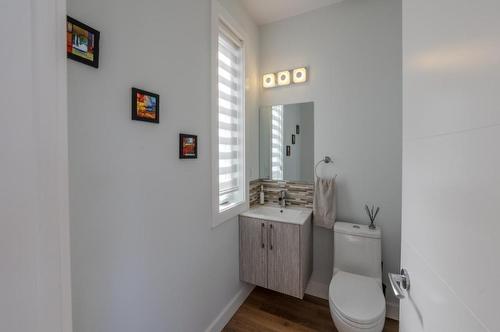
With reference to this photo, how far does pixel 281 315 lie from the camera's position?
1858 mm

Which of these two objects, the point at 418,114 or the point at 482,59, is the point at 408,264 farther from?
the point at 482,59

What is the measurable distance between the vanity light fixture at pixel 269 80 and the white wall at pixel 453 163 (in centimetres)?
166

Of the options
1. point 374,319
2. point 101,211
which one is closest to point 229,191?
point 101,211

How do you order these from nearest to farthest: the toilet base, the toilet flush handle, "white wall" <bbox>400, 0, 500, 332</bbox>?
"white wall" <bbox>400, 0, 500, 332</bbox> → the toilet flush handle → the toilet base

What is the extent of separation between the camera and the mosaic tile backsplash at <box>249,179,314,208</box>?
2264 mm

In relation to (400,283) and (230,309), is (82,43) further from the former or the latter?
(230,309)

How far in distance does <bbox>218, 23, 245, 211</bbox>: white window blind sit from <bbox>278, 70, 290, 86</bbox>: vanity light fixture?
0.47 meters

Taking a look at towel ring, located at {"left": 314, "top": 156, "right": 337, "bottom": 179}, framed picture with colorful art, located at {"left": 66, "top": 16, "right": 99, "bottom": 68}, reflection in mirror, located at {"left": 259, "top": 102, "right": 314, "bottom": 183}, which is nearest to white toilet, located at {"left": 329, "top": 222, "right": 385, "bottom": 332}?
towel ring, located at {"left": 314, "top": 156, "right": 337, "bottom": 179}

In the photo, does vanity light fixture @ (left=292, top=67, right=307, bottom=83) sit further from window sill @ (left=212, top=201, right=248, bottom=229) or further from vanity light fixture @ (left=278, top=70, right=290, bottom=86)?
window sill @ (left=212, top=201, right=248, bottom=229)

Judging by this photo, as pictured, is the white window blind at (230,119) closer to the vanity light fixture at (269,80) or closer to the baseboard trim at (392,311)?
the vanity light fixture at (269,80)

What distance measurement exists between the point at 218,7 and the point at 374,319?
252 centimetres

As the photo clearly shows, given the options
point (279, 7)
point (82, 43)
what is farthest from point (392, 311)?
point (279, 7)

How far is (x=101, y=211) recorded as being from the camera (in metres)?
0.90

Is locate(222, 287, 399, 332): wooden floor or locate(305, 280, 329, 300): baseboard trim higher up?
locate(305, 280, 329, 300): baseboard trim
